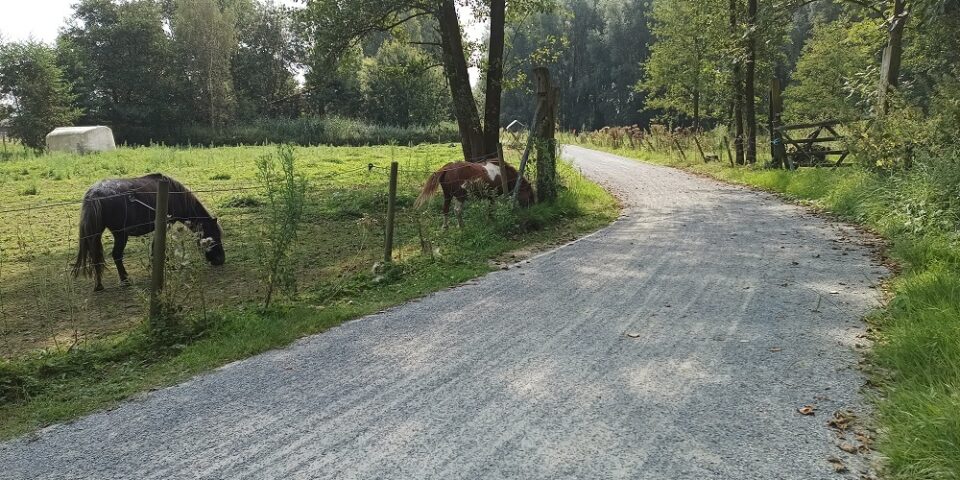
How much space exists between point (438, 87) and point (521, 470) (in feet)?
157

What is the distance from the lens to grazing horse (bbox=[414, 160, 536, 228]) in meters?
10.6

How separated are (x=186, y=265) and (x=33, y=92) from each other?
40117mm

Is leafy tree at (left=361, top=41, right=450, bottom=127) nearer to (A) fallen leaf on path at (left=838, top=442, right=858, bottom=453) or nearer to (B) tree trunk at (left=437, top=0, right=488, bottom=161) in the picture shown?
(B) tree trunk at (left=437, top=0, right=488, bottom=161)

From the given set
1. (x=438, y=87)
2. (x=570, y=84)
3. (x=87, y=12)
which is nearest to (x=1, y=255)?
(x=438, y=87)

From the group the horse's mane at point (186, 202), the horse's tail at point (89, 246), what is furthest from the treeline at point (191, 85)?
the horse's tail at point (89, 246)

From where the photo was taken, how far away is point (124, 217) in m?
8.45

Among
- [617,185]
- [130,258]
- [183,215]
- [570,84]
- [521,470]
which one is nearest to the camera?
[521,470]

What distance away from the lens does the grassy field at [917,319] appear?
3002 millimetres

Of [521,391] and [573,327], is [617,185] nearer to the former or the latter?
[573,327]

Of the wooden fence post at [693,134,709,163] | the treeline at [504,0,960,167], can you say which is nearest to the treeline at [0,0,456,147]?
the treeline at [504,0,960,167]

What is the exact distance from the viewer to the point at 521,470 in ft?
10.0

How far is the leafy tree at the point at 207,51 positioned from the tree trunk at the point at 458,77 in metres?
38.2

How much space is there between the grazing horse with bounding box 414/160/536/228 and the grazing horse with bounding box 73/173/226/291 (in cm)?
361

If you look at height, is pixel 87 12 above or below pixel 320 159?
above
